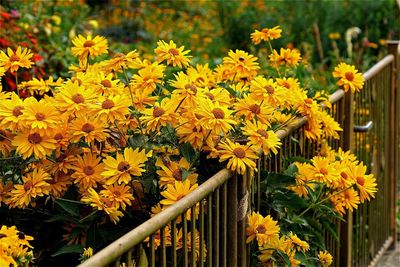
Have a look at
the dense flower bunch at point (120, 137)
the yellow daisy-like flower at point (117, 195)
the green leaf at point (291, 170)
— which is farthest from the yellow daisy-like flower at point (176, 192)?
the green leaf at point (291, 170)

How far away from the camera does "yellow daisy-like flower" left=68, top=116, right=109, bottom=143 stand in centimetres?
271

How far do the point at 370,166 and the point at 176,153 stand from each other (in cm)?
261

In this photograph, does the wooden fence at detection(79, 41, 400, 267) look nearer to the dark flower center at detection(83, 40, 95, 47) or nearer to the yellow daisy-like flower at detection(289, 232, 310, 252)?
the yellow daisy-like flower at detection(289, 232, 310, 252)

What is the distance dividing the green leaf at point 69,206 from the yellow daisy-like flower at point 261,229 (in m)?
0.59

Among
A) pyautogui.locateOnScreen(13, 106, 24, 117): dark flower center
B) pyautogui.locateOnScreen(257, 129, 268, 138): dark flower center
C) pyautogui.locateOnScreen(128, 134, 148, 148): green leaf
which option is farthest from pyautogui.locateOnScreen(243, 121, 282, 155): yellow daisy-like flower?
pyautogui.locateOnScreen(13, 106, 24, 117): dark flower center

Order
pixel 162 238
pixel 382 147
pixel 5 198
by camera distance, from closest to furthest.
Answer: pixel 162 238
pixel 5 198
pixel 382 147

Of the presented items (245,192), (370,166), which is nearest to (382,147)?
(370,166)

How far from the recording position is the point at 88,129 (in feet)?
8.91

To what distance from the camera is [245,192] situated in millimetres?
2996

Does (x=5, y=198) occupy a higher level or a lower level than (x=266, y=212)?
higher

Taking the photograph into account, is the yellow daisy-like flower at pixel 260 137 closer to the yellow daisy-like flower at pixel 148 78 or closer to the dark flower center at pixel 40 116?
the yellow daisy-like flower at pixel 148 78

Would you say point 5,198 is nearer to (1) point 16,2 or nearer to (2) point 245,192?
(2) point 245,192

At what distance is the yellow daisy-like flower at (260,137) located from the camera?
2.82 m

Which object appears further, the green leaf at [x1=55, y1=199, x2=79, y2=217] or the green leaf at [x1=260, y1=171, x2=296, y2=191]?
the green leaf at [x1=260, y1=171, x2=296, y2=191]
